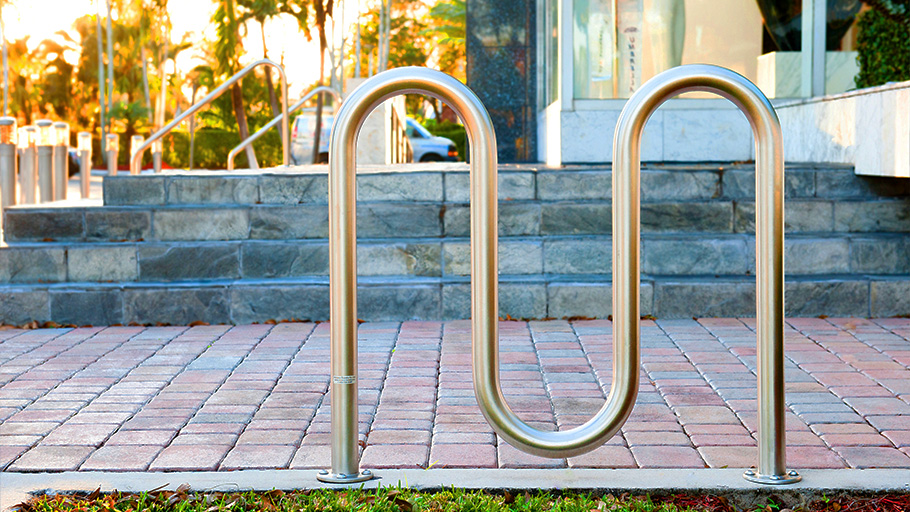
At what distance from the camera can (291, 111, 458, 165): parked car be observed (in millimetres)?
23234


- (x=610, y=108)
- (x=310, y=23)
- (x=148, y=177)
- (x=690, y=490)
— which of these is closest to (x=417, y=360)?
(x=690, y=490)

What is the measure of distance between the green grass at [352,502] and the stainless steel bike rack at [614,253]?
0.60ft

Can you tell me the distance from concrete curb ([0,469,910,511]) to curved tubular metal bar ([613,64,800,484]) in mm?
108

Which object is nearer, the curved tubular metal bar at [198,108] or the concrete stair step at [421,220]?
the concrete stair step at [421,220]

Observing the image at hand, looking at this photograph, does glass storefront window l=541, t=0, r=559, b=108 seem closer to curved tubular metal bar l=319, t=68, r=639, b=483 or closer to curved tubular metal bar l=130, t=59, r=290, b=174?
curved tubular metal bar l=130, t=59, r=290, b=174

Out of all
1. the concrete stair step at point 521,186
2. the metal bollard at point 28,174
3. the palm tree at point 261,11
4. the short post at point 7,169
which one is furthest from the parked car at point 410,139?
the concrete stair step at point 521,186

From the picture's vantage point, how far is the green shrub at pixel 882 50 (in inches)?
293

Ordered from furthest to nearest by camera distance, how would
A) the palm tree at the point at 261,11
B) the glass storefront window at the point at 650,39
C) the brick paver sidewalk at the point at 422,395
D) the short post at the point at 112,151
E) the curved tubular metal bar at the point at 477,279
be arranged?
the palm tree at the point at 261,11, the short post at the point at 112,151, the glass storefront window at the point at 650,39, the brick paver sidewalk at the point at 422,395, the curved tubular metal bar at the point at 477,279

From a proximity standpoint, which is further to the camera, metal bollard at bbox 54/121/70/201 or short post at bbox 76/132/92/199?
short post at bbox 76/132/92/199

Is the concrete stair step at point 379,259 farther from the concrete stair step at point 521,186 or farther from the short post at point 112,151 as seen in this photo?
the short post at point 112,151

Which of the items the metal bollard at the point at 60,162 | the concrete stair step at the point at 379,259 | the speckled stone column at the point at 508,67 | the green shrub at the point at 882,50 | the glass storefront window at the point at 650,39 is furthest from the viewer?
the speckled stone column at the point at 508,67

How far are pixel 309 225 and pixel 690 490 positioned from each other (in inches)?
170

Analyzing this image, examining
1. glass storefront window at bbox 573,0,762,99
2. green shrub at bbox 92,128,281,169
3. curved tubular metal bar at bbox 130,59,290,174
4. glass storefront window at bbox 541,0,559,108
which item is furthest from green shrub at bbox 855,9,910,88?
green shrub at bbox 92,128,281,169

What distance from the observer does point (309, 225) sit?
21.9 feet
